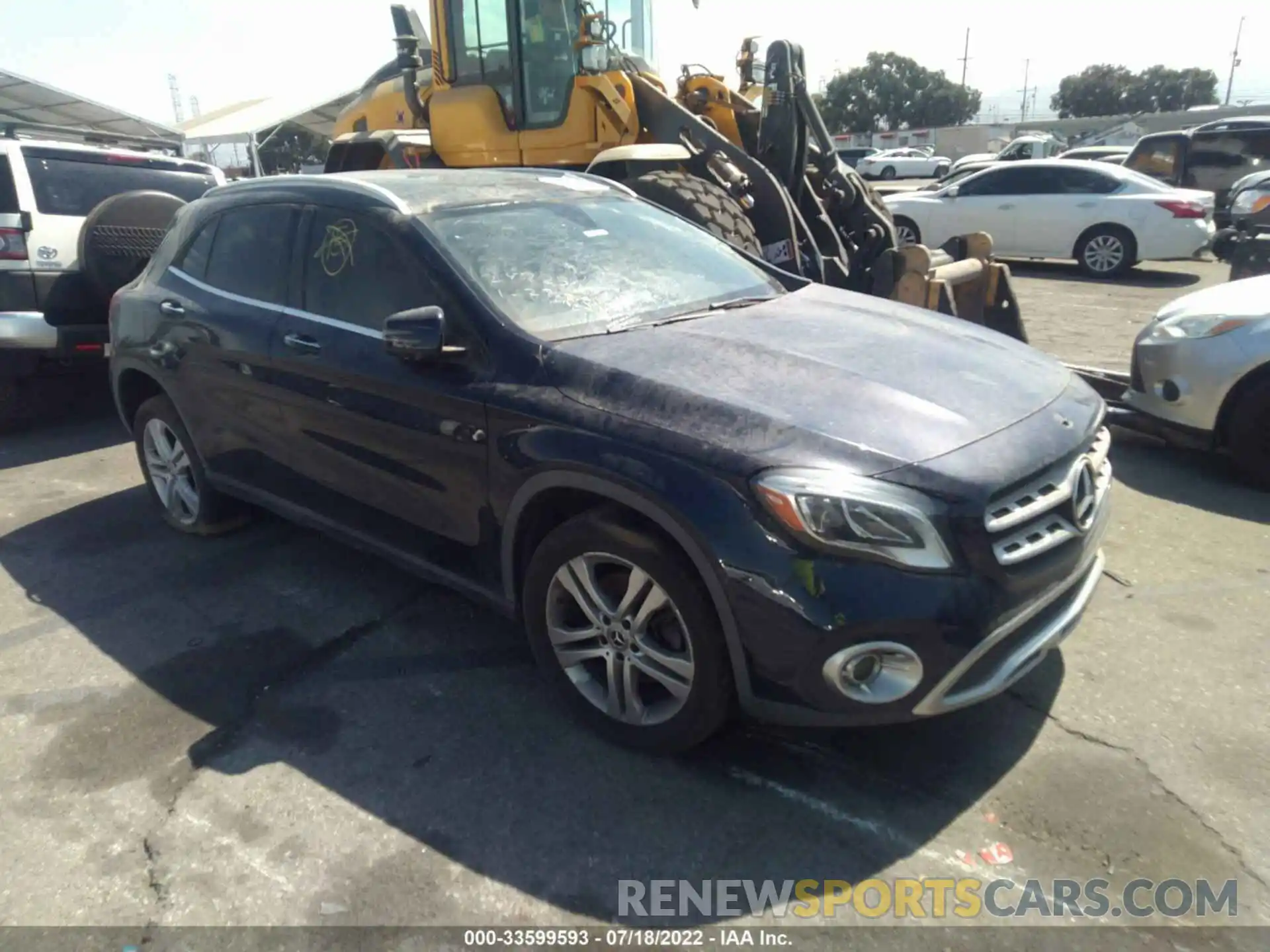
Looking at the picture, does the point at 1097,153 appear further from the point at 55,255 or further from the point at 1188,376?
the point at 55,255

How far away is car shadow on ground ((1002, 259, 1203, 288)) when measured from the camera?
1227cm

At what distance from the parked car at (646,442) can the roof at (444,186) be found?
2cm

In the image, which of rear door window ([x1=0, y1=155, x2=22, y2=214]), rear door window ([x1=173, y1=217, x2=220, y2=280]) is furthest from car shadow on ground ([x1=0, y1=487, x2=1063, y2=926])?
rear door window ([x1=0, y1=155, x2=22, y2=214])

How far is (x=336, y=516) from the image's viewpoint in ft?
12.6

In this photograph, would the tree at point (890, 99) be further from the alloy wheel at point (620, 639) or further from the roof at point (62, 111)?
the alloy wheel at point (620, 639)

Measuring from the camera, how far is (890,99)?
246 ft

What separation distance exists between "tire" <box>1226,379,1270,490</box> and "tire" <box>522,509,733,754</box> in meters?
3.70

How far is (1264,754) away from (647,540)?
2.00m

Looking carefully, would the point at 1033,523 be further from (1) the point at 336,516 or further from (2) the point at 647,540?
(1) the point at 336,516

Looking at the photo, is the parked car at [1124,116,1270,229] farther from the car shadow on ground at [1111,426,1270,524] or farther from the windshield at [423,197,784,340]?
the windshield at [423,197,784,340]

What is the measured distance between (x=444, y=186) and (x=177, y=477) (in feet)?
7.19

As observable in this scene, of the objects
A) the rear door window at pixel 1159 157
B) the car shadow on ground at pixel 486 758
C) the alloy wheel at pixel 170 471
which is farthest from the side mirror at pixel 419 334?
the rear door window at pixel 1159 157

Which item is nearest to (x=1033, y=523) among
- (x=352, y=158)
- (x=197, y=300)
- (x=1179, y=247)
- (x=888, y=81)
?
(x=197, y=300)

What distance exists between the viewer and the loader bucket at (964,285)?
600 cm
